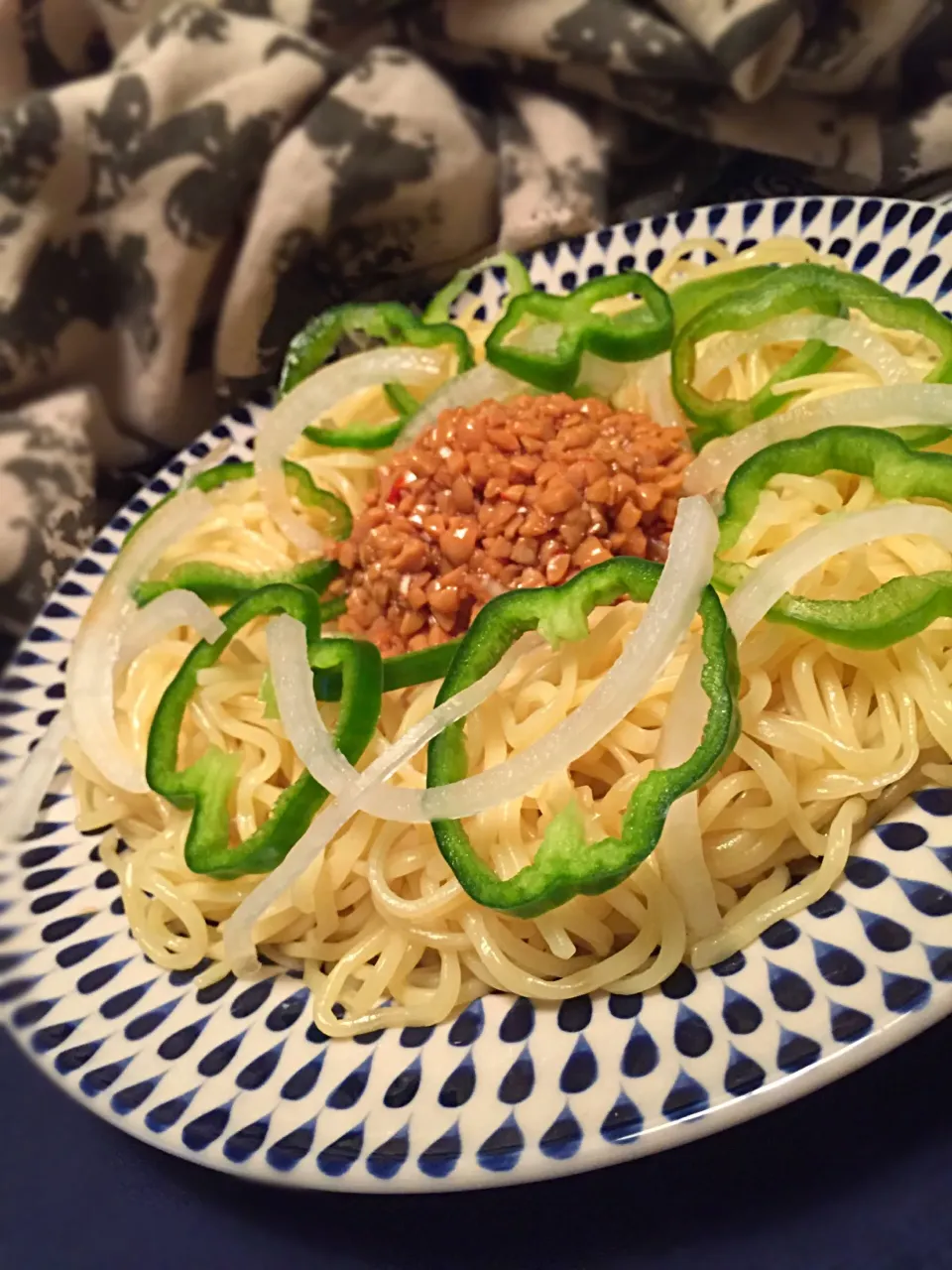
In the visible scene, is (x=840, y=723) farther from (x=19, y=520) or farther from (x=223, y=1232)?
(x=19, y=520)

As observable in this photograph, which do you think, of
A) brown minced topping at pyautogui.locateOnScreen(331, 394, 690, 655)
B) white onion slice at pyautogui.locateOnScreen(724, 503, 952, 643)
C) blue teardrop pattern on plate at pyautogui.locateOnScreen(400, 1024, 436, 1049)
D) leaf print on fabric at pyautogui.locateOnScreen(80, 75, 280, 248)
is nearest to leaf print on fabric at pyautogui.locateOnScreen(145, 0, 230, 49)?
leaf print on fabric at pyautogui.locateOnScreen(80, 75, 280, 248)

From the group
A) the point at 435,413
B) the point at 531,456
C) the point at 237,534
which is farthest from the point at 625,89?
the point at 237,534

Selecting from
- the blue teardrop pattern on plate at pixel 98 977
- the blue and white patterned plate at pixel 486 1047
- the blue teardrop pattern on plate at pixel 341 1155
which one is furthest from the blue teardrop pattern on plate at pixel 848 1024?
the blue teardrop pattern on plate at pixel 98 977

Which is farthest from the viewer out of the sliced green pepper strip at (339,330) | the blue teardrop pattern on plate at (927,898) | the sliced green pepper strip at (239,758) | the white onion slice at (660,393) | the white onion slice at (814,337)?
the sliced green pepper strip at (339,330)

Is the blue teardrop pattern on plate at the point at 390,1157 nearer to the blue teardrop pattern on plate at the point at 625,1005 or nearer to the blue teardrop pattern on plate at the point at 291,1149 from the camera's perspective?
the blue teardrop pattern on plate at the point at 291,1149

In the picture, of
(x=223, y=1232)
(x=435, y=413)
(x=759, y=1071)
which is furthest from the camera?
(x=435, y=413)

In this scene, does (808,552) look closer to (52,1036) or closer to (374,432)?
(374,432)

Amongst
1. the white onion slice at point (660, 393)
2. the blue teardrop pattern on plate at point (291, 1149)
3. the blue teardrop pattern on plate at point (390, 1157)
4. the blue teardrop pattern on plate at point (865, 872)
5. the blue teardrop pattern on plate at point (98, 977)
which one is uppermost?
the white onion slice at point (660, 393)
